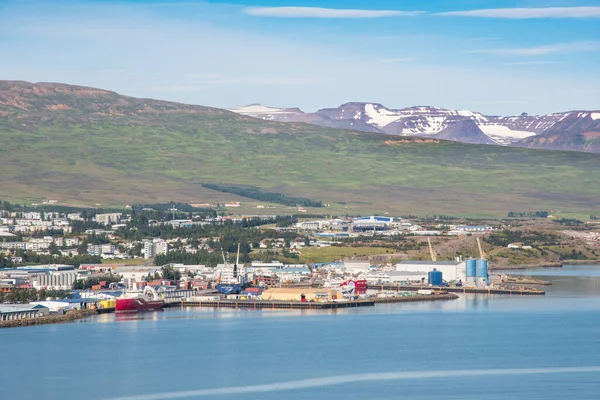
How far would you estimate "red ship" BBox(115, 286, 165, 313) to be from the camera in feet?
115

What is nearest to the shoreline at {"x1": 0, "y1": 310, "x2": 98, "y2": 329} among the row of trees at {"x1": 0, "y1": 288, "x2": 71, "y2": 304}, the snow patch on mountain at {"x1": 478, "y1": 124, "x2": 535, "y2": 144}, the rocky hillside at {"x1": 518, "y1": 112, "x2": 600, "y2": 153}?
the row of trees at {"x1": 0, "y1": 288, "x2": 71, "y2": 304}

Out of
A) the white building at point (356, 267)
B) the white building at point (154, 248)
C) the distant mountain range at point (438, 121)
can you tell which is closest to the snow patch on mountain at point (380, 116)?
the distant mountain range at point (438, 121)

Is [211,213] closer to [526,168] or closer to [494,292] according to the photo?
[494,292]

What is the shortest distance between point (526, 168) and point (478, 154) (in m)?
5.98

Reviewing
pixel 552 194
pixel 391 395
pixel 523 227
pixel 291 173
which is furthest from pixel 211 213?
pixel 391 395

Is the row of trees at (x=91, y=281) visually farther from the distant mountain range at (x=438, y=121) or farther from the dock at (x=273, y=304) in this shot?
the distant mountain range at (x=438, y=121)

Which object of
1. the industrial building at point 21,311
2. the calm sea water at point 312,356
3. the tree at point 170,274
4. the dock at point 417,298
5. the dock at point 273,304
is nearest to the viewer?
the calm sea water at point 312,356

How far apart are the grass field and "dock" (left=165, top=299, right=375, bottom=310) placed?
42.7ft

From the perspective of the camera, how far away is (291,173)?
94.7 metres

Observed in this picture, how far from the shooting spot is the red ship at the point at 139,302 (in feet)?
115

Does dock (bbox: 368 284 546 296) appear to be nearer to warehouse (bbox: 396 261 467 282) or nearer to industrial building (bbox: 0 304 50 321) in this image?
warehouse (bbox: 396 261 467 282)

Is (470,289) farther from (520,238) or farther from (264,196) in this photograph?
(264,196)

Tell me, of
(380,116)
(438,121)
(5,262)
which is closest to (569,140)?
(438,121)

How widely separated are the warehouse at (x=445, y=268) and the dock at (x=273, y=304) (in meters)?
7.90
